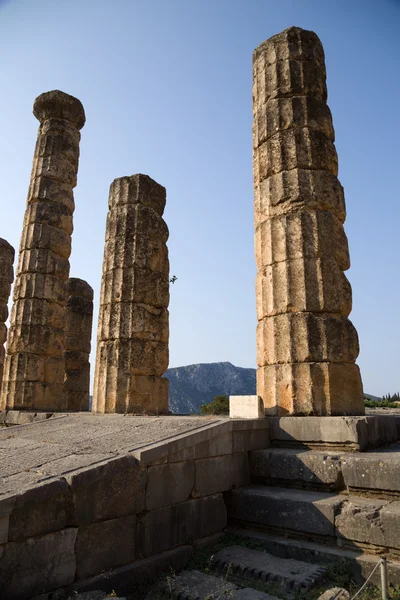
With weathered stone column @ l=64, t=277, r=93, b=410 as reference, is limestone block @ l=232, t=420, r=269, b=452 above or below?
below

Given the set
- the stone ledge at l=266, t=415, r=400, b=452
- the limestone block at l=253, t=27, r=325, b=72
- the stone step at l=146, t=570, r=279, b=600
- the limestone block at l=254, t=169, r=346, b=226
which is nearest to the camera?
the stone step at l=146, t=570, r=279, b=600

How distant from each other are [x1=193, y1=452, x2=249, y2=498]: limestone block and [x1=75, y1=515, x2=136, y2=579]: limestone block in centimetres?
107

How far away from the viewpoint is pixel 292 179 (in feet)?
26.9

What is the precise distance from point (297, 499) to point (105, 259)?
317 inches

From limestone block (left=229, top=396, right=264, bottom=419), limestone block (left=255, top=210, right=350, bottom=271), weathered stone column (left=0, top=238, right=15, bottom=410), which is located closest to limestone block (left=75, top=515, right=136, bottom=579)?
limestone block (left=229, top=396, right=264, bottom=419)

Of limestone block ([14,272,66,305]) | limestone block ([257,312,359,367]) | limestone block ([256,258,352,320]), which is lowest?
limestone block ([257,312,359,367])

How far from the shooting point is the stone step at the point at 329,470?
201 inches

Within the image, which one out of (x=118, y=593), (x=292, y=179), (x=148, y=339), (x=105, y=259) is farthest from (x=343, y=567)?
(x=105, y=259)

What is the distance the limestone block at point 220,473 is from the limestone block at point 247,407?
2.34ft

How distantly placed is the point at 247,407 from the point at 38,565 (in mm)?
3878

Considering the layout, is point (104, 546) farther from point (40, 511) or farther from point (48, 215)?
point (48, 215)

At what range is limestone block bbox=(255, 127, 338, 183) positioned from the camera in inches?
325

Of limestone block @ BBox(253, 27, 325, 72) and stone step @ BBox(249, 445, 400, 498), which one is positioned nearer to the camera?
stone step @ BBox(249, 445, 400, 498)

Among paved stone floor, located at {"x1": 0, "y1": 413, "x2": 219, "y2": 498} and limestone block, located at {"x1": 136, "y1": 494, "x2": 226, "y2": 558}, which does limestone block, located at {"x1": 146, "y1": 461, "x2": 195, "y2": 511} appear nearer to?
limestone block, located at {"x1": 136, "y1": 494, "x2": 226, "y2": 558}
